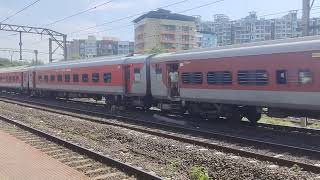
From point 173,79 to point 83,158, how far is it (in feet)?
31.7

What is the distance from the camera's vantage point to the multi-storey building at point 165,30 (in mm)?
101062

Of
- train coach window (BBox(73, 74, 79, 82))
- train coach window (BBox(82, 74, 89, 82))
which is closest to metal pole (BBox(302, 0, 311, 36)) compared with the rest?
train coach window (BBox(82, 74, 89, 82))

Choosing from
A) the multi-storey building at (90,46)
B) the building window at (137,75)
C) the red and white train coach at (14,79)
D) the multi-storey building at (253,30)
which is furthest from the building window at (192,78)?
the multi-storey building at (90,46)

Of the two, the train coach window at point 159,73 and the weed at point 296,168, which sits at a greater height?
the train coach window at point 159,73

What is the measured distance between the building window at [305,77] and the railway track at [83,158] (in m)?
7.02

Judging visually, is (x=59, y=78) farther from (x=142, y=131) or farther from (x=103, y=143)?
(x=103, y=143)

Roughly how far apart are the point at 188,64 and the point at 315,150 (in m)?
8.53

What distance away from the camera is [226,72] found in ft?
57.0

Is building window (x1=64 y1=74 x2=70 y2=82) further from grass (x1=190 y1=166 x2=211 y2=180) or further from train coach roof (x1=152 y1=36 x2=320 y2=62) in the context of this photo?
grass (x1=190 y1=166 x2=211 y2=180)

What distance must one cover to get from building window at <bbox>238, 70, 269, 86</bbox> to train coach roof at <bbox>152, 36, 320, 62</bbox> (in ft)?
2.25

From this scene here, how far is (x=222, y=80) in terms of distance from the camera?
57.9 ft

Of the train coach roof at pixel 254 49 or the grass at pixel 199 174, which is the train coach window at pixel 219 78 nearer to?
the train coach roof at pixel 254 49

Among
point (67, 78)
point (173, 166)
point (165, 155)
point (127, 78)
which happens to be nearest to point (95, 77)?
point (127, 78)

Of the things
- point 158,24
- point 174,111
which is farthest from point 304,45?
point 158,24
